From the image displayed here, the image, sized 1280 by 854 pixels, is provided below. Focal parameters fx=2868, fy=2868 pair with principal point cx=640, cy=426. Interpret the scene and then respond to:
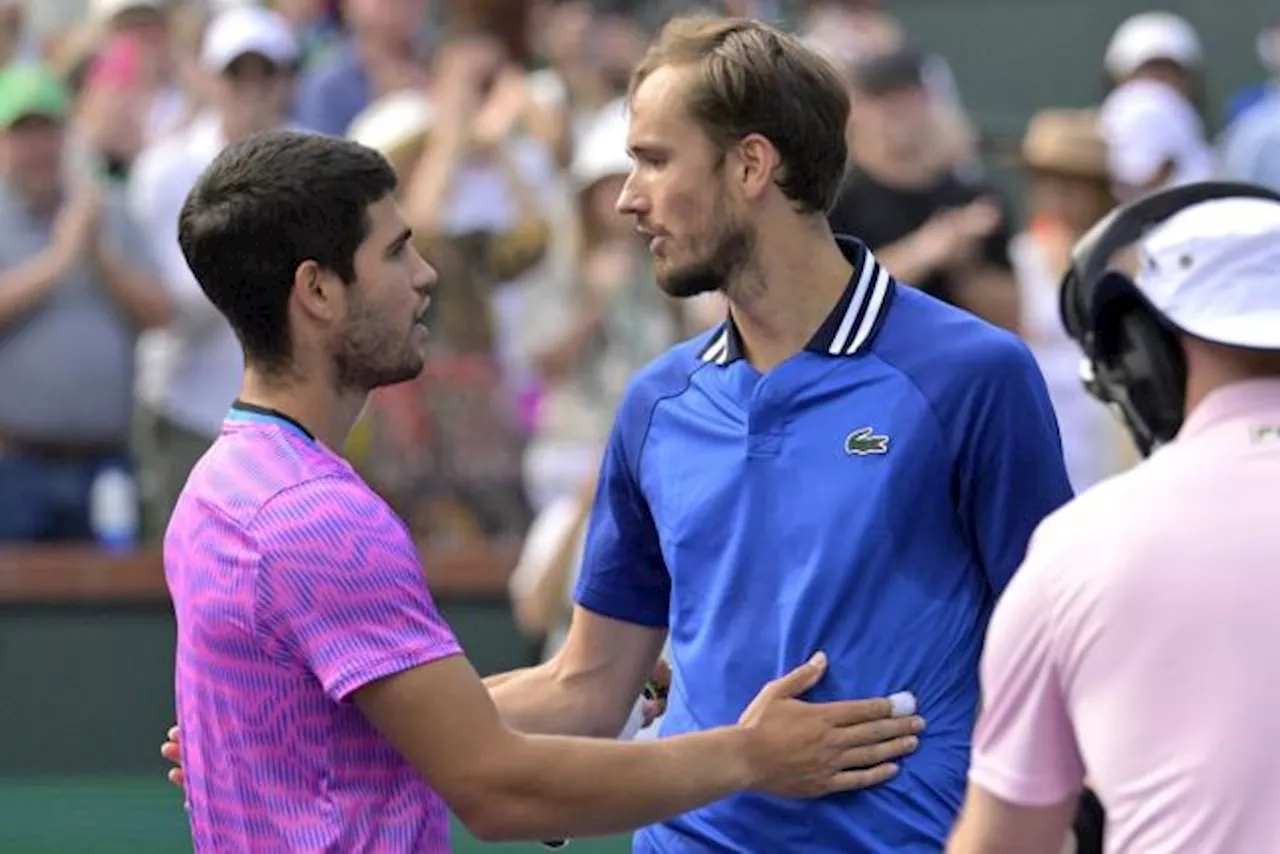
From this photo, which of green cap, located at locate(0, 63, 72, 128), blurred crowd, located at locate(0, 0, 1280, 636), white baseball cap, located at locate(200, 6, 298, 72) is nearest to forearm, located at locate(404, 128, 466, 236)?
blurred crowd, located at locate(0, 0, 1280, 636)

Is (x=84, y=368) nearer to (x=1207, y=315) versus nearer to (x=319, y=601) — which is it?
(x=319, y=601)

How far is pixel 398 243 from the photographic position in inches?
165

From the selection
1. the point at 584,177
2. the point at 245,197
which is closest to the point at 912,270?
the point at 584,177

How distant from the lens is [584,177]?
9.59 metres

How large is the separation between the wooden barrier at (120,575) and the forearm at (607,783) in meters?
5.76

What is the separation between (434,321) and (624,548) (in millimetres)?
5399

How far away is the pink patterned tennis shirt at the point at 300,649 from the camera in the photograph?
Answer: 3861 millimetres

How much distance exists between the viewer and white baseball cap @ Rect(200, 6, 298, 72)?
956 centimetres

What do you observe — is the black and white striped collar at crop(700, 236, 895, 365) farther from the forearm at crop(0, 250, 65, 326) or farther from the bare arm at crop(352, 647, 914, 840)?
the forearm at crop(0, 250, 65, 326)

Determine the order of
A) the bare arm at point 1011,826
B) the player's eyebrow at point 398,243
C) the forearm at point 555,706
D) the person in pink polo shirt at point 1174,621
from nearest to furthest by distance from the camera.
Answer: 1. the person in pink polo shirt at point 1174,621
2. the bare arm at point 1011,826
3. the player's eyebrow at point 398,243
4. the forearm at point 555,706

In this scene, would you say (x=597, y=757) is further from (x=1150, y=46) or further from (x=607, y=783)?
(x=1150, y=46)

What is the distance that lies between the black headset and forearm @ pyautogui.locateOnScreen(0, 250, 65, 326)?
6.36 m

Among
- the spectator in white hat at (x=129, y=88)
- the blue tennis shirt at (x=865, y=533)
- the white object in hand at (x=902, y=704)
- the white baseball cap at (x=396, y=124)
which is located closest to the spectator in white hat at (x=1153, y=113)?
the white baseball cap at (x=396, y=124)

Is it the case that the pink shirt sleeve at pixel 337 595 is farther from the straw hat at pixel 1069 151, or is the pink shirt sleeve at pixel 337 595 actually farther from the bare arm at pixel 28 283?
the straw hat at pixel 1069 151
